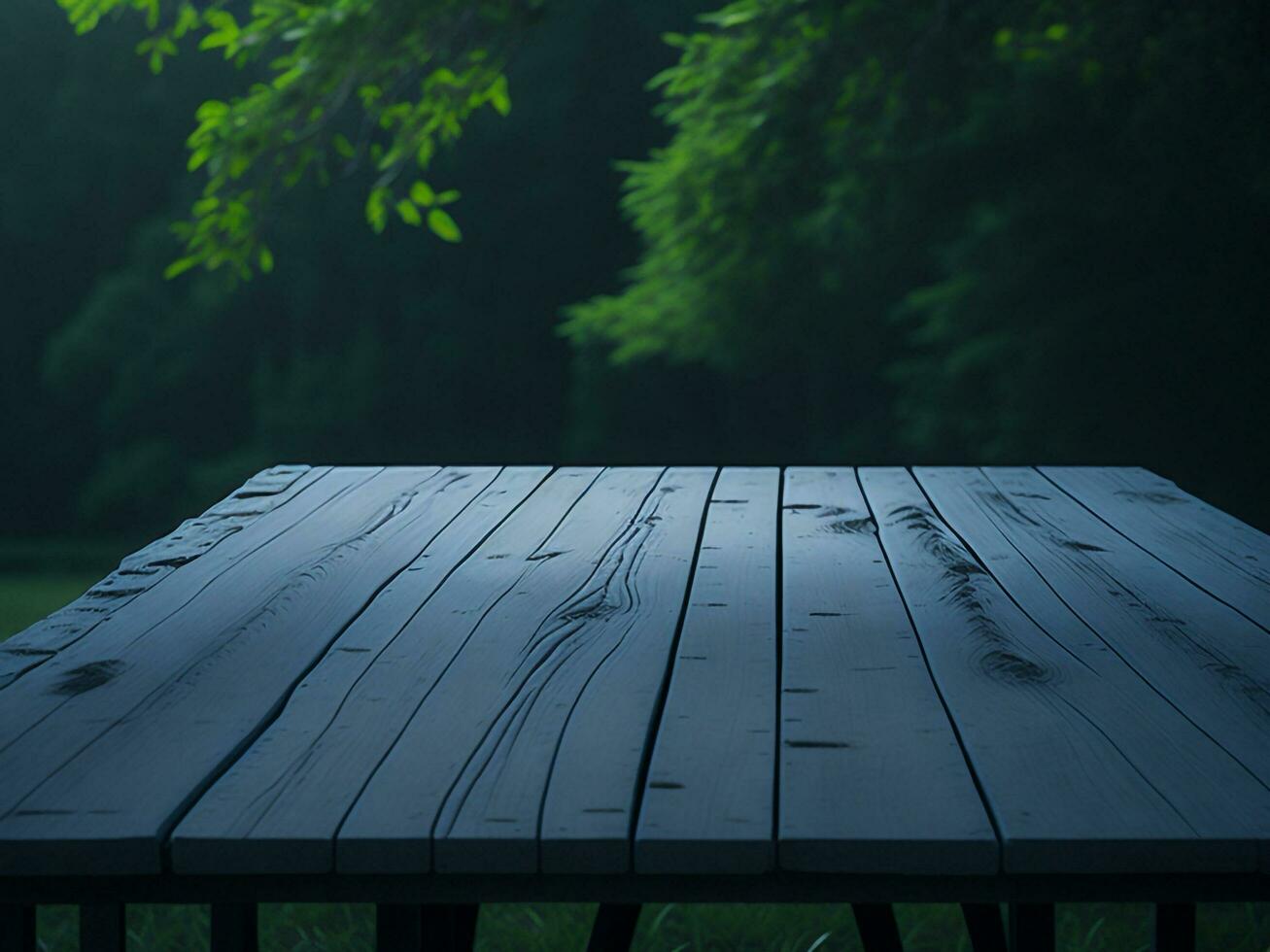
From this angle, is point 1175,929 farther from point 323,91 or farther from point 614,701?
point 323,91

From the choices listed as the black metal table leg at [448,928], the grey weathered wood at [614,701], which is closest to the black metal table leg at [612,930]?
the black metal table leg at [448,928]

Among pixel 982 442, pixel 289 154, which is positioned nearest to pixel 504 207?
pixel 982 442

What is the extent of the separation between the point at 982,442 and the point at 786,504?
20.7 ft

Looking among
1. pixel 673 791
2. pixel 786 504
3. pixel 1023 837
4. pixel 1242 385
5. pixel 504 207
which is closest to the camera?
pixel 1023 837

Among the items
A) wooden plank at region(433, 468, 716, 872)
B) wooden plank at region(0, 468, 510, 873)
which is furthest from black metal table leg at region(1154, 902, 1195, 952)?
wooden plank at region(0, 468, 510, 873)

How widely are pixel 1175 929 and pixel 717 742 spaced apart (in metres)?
0.66

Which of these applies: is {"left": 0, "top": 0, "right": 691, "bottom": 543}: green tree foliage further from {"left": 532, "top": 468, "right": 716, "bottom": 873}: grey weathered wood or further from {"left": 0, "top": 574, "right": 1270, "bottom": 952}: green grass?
{"left": 532, "top": 468, "right": 716, "bottom": 873}: grey weathered wood

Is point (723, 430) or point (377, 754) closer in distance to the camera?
point (377, 754)

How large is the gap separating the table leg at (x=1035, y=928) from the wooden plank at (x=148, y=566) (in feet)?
3.59

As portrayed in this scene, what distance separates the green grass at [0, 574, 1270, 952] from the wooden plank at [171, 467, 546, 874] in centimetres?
196

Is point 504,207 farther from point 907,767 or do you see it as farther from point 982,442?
point 907,767

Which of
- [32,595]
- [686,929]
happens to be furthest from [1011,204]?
[32,595]

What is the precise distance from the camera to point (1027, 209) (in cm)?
816

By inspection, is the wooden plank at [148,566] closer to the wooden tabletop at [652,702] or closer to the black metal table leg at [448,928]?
the wooden tabletop at [652,702]
